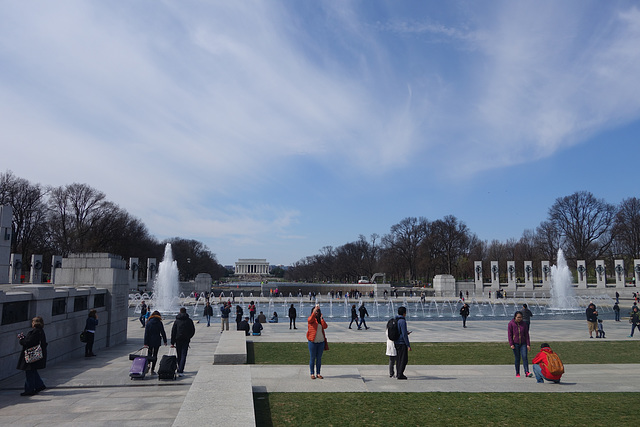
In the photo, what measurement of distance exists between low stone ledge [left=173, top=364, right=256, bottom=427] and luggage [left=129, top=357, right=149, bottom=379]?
2266 mm

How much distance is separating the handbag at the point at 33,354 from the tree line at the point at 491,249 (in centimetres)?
7874

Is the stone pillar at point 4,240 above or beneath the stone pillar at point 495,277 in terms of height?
above

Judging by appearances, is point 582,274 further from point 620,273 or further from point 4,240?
point 4,240

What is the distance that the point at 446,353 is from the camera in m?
15.5

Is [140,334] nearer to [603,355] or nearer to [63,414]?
[63,414]

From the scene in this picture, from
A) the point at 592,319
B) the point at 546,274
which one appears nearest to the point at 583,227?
the point at 546,274

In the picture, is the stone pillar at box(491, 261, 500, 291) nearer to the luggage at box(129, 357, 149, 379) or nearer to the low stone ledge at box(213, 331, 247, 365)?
the low stone ledge at box(213, 331, 247, 365)

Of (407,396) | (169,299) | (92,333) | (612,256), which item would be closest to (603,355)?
(407,396)

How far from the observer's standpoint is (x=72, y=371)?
12.1 metres

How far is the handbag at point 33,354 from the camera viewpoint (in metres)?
9.15

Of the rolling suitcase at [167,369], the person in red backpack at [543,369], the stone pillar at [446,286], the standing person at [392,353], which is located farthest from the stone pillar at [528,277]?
the rolling suitcase at [167,369]

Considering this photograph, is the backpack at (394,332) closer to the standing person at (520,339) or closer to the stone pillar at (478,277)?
the standing person at (520,339)

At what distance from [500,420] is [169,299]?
1730 inches

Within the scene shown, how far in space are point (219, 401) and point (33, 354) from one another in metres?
4.98
